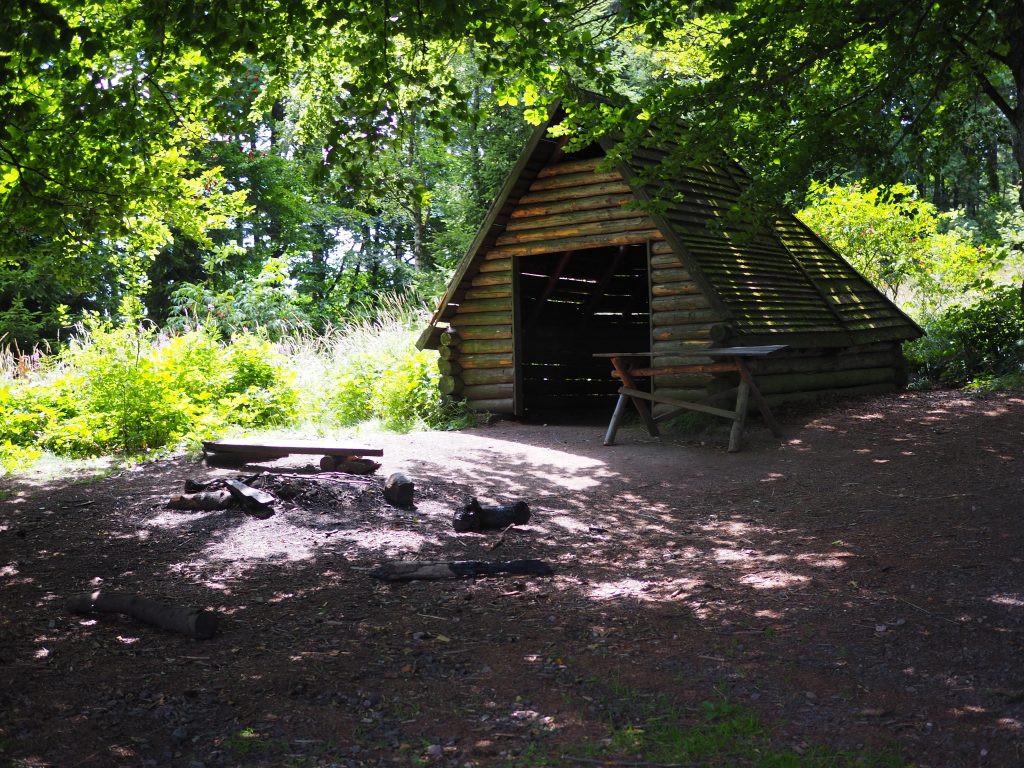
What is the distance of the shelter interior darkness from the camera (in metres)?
14.6

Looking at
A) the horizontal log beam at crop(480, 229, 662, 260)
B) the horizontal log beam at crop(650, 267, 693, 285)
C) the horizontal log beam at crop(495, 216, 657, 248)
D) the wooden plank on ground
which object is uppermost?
the horizontal log beam at crop(495, 216, 657, 248)

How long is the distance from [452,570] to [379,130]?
11.5 feet

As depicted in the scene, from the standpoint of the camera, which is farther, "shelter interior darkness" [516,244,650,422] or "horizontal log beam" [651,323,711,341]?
"shelter interior darkness" [516,244,650,422]

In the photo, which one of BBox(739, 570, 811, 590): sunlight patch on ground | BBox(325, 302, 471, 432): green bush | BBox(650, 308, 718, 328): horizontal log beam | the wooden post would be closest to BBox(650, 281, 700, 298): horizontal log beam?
BBox(650, 308, 718, 328): horizontal log beam

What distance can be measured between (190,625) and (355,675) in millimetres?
1019

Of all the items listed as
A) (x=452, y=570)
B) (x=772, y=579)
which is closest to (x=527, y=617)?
(x=452, y=570)

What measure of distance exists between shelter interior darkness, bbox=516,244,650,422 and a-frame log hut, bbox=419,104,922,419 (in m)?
0.03

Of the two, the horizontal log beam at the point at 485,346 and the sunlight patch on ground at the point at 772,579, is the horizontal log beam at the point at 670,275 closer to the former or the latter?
the horizontal log beam at the point at 485,346

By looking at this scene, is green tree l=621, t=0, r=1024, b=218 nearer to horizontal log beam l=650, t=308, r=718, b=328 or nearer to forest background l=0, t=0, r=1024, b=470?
forest background l=0, t=0, r=1024, b=470

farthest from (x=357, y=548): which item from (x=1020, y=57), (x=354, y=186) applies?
(x=1020, y=57)

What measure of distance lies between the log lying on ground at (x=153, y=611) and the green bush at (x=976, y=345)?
1212cm

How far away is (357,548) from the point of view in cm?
616

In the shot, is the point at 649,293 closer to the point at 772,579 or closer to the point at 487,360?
the point at 487,360

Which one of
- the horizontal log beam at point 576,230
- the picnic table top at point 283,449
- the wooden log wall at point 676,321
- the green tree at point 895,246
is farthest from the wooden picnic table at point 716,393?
the green tree at point 895,246
